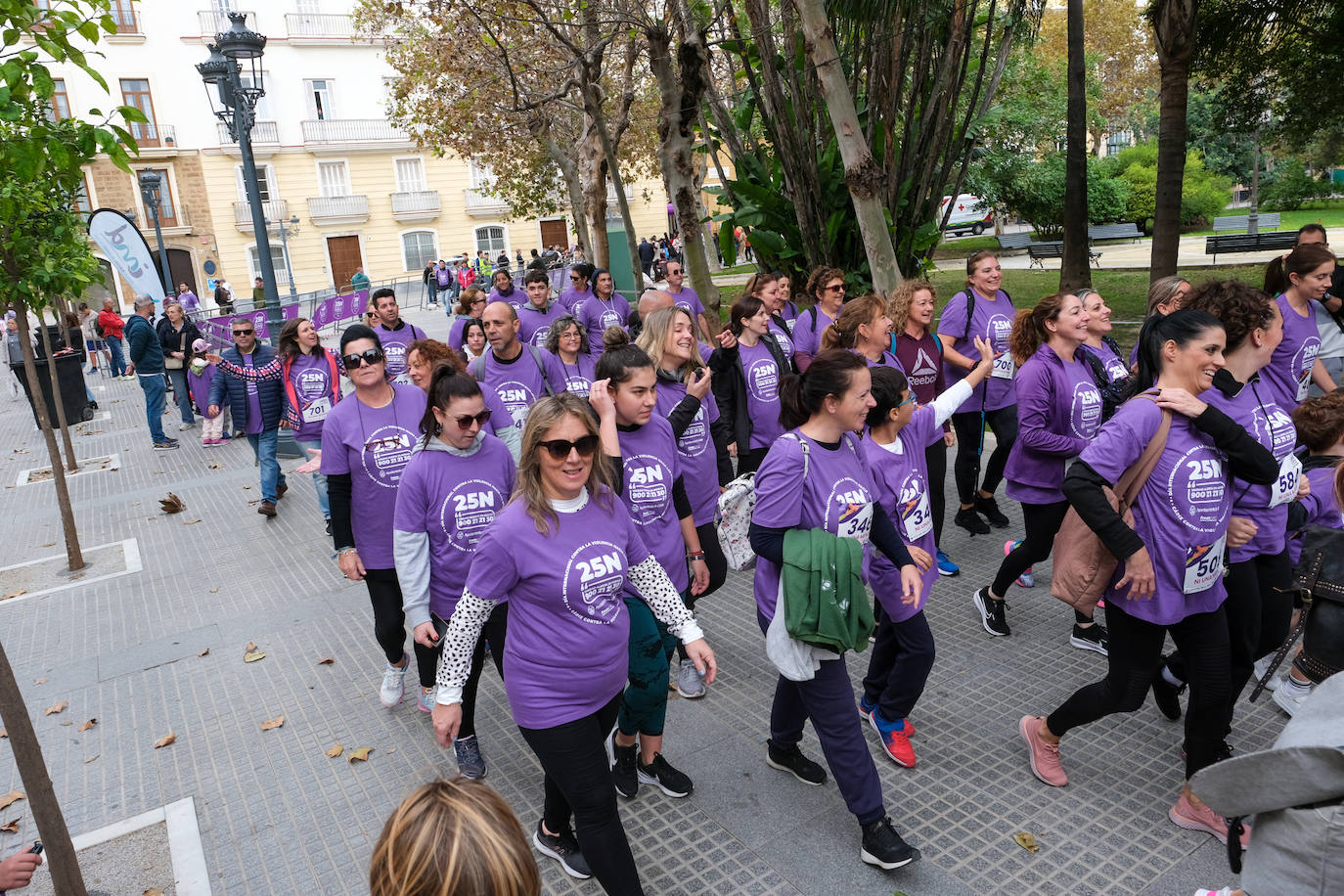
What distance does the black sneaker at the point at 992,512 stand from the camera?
722cm

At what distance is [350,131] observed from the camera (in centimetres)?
4394

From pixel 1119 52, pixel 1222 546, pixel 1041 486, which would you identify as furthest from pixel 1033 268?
pixel 1119 52

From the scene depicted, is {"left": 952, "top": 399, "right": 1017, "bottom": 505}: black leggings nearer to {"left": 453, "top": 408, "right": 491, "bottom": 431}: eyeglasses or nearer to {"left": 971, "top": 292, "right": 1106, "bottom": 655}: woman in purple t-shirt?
{"left": 971, "top": 292, "right": 1106, "bottom": 655}: woman in purple t-shirt

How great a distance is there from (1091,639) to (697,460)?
2381mm

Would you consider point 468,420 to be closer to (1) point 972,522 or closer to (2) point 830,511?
(2) point 830,511

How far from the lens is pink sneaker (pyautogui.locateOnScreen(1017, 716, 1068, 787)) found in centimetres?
398

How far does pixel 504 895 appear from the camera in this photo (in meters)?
1.53

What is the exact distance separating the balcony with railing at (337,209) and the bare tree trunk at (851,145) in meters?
39.4

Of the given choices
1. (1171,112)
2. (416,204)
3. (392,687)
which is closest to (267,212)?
(416,204)

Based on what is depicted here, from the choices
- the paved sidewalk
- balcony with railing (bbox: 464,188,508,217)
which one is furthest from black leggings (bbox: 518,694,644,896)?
balcony with railing (bbox: 464,188,508,217)

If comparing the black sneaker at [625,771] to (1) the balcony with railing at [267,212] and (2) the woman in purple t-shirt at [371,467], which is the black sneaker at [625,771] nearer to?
(2) the woman in purple t-shirt at [371,467]

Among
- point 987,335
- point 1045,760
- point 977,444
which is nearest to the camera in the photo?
point 1045,760

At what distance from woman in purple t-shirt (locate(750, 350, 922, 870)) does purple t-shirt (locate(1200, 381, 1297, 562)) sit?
4.72ft

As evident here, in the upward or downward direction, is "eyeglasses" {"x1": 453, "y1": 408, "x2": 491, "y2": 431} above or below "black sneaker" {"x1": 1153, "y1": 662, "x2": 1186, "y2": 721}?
above
